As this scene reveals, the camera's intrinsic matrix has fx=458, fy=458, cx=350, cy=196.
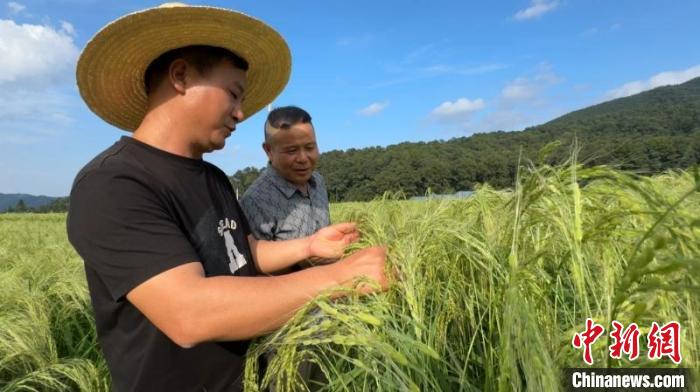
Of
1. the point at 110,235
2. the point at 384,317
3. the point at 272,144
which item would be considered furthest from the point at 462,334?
the point at 272,144

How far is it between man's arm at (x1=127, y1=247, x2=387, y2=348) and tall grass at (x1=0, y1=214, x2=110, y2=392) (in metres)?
1.49

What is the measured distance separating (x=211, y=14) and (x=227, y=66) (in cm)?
19

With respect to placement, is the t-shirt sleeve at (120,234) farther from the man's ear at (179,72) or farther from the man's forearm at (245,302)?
the man's ear at (179,72)

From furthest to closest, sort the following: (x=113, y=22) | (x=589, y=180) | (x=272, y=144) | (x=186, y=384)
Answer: (x=272, y=144) < (x=113, y=22) < (x=186, y=384) < (x=589, y=180)

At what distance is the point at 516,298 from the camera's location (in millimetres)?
802

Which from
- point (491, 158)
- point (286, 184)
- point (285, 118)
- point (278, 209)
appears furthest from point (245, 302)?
point (491, 158)

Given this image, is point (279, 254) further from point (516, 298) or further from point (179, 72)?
point (516, 298)

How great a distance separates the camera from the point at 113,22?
4.75ft

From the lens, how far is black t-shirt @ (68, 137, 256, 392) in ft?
3.50

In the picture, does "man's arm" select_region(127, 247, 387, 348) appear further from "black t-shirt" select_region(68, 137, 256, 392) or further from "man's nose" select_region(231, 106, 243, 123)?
"man's nose" select_region(231, 106, 243, 123)

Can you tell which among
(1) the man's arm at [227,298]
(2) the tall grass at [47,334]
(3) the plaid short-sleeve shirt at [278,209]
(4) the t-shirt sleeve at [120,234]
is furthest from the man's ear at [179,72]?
(2) the tall grass at [47,334]

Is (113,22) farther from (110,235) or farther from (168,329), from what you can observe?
(168,329)

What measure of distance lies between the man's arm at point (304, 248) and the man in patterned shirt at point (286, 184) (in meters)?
0.57

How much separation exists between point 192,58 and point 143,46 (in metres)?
0.18
